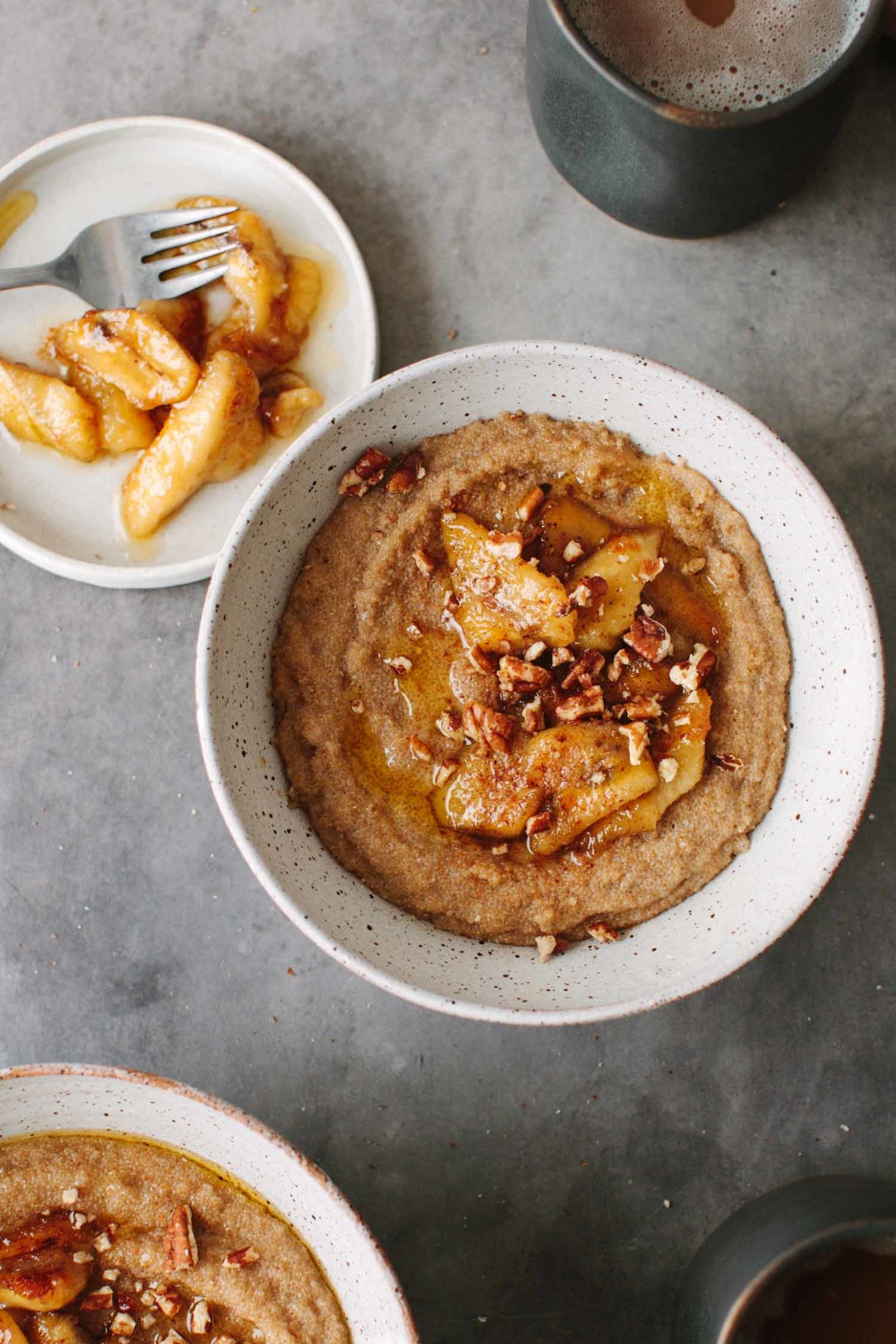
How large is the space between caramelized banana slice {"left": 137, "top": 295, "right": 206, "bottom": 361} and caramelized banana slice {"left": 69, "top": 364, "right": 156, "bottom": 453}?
0.17 metres

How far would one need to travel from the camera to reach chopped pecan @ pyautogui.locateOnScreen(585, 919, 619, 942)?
6.55 feet

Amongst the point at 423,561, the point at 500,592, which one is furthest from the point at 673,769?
the point at 423,561

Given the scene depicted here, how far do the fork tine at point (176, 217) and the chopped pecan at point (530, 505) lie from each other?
99 cm

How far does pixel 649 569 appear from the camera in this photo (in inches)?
78.0

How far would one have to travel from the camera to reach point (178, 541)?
2.39 meters

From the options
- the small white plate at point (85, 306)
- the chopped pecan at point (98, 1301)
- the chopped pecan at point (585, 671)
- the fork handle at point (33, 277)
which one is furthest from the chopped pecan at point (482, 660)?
the chopped pecan at point (98, 1301)

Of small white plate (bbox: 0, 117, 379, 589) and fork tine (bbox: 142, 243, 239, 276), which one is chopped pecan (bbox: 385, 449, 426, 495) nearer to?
small white plate (bbox: 0, 117, 379, 589)

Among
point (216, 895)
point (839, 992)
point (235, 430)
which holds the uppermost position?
point (235, 430)

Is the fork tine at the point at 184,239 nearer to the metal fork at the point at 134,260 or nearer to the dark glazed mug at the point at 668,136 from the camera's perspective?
the metal fork at the point at 134,260

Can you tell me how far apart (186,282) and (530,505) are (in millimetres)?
969

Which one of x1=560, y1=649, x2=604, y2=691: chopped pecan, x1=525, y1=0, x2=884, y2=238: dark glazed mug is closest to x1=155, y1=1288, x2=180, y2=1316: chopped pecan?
x1=560, y1=649, x2=604, y2=691: chopped pecan

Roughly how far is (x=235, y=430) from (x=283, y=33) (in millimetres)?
1001

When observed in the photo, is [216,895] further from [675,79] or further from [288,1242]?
[675,79]

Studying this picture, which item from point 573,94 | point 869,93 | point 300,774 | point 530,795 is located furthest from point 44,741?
point 869,93
